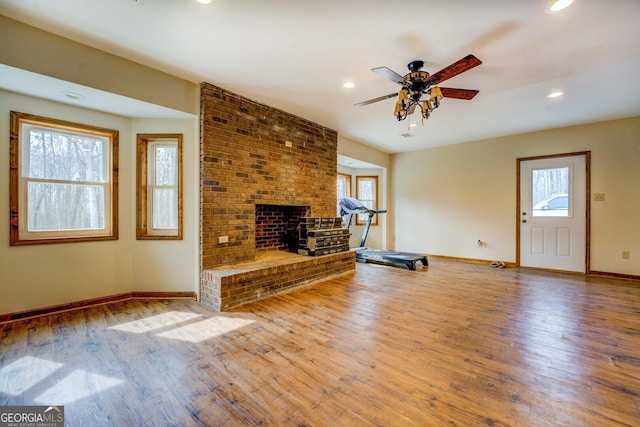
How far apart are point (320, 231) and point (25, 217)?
337 centimetres

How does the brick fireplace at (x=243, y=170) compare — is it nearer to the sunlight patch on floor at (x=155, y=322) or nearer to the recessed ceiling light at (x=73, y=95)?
the sunlight patch on floor at (x=155, y=322)

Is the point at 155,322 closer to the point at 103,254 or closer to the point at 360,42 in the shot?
the point at 103,254

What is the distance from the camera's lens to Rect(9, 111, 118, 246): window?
8.81 ft

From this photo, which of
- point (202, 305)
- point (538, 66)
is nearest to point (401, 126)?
point (538, 66)

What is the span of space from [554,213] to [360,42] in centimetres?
482

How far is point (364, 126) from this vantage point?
473 centimetres

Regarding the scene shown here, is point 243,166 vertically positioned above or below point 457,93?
below

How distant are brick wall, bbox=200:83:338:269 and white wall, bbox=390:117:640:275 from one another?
3159 millimetres

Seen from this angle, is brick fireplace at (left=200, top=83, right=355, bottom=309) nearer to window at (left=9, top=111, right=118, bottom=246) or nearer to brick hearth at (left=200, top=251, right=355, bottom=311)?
brick hearth at (left=200, top=251, right=355, bottom=311)

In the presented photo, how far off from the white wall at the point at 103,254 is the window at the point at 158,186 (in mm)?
87

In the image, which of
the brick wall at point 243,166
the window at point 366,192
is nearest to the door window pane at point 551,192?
the window at point 366,192

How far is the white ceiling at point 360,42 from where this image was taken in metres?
1.97

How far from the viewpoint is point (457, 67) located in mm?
2305

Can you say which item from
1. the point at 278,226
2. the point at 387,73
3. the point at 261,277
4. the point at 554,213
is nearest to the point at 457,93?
the point at 387,73
